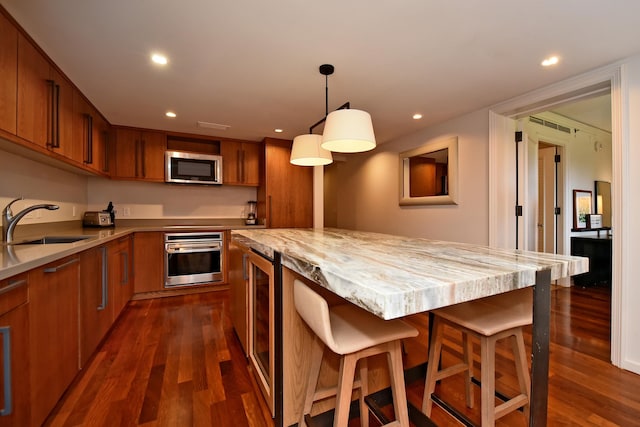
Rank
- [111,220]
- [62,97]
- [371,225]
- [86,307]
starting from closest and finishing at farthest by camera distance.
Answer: [86,307]
[62,97]
[111,220]
[371,225]

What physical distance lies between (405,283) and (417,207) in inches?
129

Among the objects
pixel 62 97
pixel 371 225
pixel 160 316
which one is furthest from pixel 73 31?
pixel 371 225

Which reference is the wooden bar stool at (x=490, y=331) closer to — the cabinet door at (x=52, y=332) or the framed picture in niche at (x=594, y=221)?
the cabinet door at (x=52, y=332)

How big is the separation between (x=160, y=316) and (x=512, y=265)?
316 cm

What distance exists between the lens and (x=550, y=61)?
6.72ft

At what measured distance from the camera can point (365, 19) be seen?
1598 mm

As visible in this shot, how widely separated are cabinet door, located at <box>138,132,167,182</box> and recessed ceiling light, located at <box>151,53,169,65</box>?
1.98 metres

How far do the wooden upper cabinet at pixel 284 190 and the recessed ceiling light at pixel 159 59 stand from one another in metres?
2.02

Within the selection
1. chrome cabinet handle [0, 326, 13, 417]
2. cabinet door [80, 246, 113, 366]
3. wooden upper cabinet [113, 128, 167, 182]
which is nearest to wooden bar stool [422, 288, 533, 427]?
chrome cabinet handle [0, 326, 13, 417]

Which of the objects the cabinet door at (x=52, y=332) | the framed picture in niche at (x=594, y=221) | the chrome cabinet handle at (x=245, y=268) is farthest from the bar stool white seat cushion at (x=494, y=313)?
the framed picture in niche at (x=594, y=221)

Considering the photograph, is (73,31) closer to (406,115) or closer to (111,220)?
(111,220)

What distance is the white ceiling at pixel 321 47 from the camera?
5.00 ft

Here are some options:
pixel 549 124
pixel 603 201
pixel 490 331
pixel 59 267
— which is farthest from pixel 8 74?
pixel 603 201

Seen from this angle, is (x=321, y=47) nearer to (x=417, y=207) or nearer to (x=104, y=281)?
(x=104, y=281)
